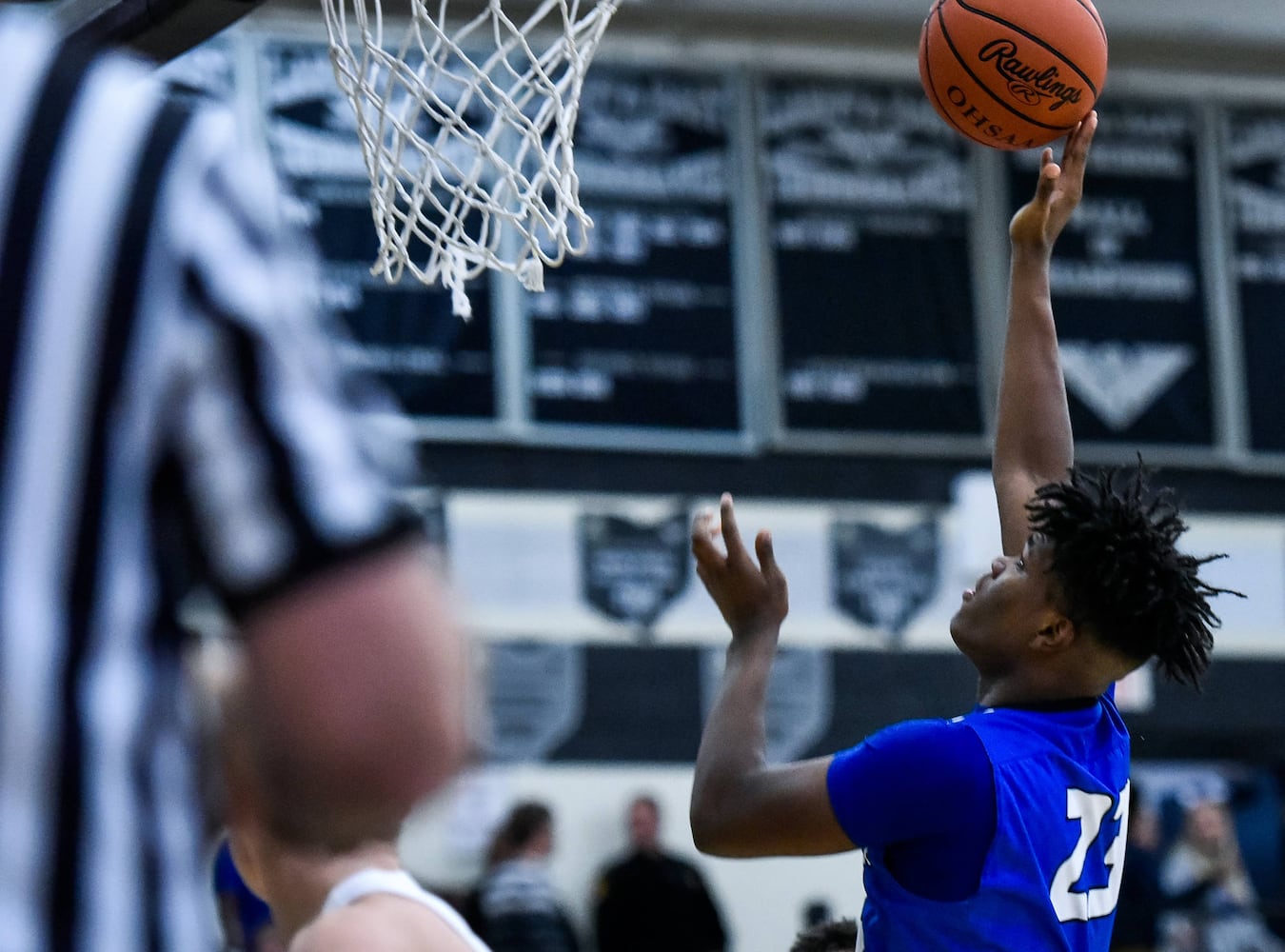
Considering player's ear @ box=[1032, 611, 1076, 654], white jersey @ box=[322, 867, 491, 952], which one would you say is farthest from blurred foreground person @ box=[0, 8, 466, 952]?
player's ear @ box=[1032, 611, 1076, 654]

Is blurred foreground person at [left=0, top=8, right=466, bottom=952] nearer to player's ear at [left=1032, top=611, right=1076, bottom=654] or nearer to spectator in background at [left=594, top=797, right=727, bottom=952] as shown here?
player's ear at [left=1032, top=611, right=1076, bottom=654]

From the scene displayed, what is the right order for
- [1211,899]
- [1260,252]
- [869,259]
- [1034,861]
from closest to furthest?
[1034,861] → [1211,899] → [869,259] → [1260,252]

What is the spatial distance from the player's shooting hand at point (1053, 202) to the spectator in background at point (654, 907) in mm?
5579

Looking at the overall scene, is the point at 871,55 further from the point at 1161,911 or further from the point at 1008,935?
the point at 1008,935

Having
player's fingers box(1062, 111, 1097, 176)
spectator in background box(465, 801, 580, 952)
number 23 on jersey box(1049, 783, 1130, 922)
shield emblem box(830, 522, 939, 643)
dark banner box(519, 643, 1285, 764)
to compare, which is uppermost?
player's fingers box(1062, 111, 1097, 176)

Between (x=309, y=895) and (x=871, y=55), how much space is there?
8599mm

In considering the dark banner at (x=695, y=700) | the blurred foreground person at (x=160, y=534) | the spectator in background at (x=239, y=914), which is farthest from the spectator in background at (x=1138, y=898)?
the blurred foreground person at (x=160, y=534)

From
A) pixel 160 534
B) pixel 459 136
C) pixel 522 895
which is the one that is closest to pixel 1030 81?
pixel 459 136

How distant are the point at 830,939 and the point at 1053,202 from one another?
1.20 m

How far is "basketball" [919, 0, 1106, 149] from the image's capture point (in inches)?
128

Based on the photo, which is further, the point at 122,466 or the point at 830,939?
the point at 830,939

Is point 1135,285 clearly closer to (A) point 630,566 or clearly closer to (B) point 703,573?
(A) point 630,566

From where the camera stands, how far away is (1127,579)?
2.61 meters

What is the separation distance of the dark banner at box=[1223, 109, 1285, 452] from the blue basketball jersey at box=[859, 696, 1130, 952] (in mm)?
8263
